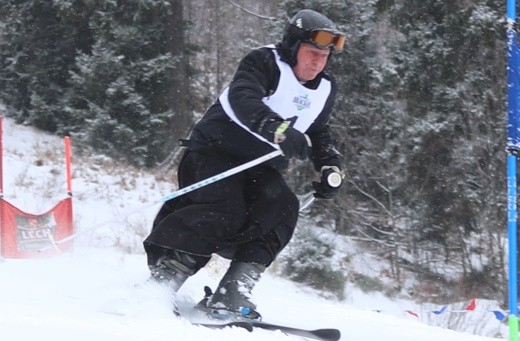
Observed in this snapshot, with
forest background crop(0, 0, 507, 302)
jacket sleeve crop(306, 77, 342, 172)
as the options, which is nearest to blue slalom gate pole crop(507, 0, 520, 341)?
jacket sleeve crop(306, 77, 342, 172)

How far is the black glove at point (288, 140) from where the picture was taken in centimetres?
291

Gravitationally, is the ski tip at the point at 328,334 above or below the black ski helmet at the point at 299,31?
below

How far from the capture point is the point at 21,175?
39.2 ft

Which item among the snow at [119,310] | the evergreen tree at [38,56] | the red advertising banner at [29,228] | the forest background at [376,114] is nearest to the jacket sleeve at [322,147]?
the snow at [119,310]

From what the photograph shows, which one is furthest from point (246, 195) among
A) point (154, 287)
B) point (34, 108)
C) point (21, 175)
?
point (34, 108)

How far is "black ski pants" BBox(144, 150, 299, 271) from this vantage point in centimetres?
315

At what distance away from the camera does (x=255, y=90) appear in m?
3.12

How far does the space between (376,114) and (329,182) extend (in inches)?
434

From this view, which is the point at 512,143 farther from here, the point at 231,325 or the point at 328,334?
the point at 231,325

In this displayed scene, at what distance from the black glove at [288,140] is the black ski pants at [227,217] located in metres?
0.39

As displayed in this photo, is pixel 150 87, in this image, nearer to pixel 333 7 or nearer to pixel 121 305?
pixel 333 7

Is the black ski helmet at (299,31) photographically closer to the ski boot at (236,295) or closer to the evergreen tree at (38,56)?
the ski boot at (236,295)

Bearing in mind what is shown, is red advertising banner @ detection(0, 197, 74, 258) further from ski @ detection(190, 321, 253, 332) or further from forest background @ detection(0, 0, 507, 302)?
ski @ detection(190, 321, 253, 332)

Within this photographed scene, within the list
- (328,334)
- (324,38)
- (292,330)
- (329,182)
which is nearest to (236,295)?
(292,330)
